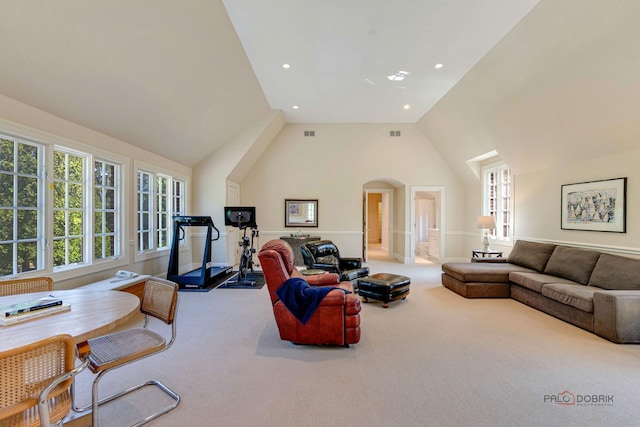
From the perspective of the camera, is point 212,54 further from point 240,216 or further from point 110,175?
point 240,216

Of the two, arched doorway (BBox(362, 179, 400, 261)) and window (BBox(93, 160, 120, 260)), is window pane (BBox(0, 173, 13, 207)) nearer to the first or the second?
window (BBox(93, 160, 120, 260))

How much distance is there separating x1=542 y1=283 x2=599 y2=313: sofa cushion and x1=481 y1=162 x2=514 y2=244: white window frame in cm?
257

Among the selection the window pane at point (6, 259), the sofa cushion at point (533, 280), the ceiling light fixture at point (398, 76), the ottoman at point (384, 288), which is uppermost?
the ceiling light fixture at point (398, 76)

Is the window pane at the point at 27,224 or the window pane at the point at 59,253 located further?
the window pane at the point at 59,253

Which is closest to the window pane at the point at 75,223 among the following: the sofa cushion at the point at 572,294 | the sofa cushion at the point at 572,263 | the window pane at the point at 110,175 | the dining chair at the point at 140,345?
the window pane at the point at 110,175

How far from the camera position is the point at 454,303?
439 cm

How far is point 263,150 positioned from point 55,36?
5111 mm

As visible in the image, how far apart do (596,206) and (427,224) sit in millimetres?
7389

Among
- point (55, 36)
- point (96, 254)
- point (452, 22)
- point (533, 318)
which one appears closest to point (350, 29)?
point (452, 22)

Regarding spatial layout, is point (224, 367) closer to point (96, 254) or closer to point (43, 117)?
point (96, 254)

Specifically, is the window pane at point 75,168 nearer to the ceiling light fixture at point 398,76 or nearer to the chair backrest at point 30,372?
the chair backrest at point 30,372

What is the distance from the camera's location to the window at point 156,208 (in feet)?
16.9

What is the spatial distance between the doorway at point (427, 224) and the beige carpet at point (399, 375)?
4.20 meters

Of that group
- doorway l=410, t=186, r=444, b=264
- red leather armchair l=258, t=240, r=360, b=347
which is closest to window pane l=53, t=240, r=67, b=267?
red leather armchair l=258, t=240, r=360, b=347
